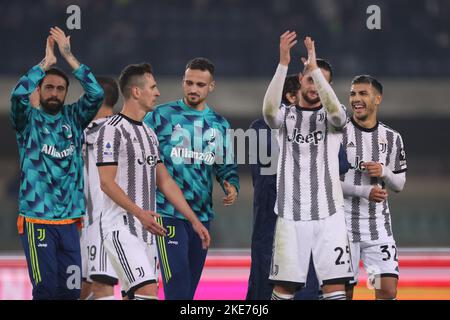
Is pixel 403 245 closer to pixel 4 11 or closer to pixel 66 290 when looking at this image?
→ pixel 66 290

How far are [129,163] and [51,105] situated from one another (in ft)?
2.40

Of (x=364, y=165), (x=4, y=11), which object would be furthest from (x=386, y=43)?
(x=364, y=165)

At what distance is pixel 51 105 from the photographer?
5.30 meters

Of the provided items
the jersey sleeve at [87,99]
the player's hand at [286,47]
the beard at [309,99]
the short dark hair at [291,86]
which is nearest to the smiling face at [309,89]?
the beard at [309,99]

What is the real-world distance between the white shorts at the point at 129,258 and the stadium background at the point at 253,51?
9.51 meters

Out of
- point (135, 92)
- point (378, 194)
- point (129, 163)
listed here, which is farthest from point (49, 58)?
point (378, 194)

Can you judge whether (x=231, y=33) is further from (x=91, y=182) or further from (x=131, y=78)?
(x=131, y=78)

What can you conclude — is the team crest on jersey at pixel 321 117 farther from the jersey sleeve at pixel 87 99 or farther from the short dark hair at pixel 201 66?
the jersey sleeve at pixel 87 99

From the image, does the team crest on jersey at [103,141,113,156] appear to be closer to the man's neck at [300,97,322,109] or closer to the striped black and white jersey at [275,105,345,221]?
the striped black and white jersey at [275,105,345,221]

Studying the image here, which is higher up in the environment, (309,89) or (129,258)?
(309,89)

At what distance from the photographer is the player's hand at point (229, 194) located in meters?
5.43

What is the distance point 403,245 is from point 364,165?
6813 mm

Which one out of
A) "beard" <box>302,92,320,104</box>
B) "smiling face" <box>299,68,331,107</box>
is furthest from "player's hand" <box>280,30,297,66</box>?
"beard" <box>302,92,320,104</box>

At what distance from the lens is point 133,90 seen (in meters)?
5.07
